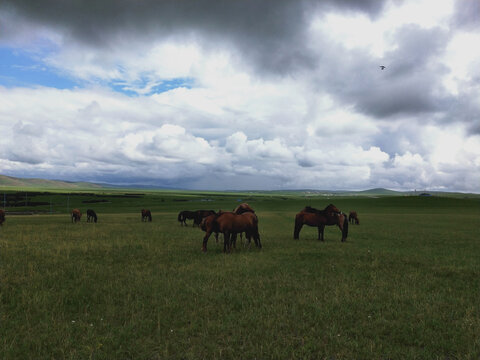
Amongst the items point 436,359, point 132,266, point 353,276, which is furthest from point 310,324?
point 132,266

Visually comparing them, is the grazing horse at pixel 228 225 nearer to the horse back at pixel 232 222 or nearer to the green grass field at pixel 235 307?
the horse back at pixel 232 222

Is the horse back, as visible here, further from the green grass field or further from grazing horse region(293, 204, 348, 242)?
grazing horse region(293, 204, 348, 242)

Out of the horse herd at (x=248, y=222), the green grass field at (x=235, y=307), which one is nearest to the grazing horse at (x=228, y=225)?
the horse herd at (x=248, y=222)

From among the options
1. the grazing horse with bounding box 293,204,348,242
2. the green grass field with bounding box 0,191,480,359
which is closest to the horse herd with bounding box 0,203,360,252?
the grazing horse with bounding box 293,204,348,242

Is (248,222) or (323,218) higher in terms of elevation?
(248,222)

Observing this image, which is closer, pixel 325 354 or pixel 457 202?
pixel 325 354

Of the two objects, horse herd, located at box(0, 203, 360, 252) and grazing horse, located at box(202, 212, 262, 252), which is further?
horse herd, located at box(0, 203, 360, 252)

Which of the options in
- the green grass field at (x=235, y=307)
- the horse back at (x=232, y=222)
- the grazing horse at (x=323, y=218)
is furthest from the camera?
the grazing horse at (x=323, y=218)

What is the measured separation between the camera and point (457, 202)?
92188 mm

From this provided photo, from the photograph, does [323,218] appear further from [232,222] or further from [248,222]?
[232,222]

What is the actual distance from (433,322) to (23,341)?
9130mm

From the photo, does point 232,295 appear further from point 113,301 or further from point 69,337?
point 69,337

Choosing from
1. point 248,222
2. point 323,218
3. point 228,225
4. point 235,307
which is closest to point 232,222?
point 228,225

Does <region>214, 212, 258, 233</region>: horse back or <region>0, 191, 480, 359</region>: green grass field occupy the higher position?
<region>214, 212, 258, 233</region>: horse back
